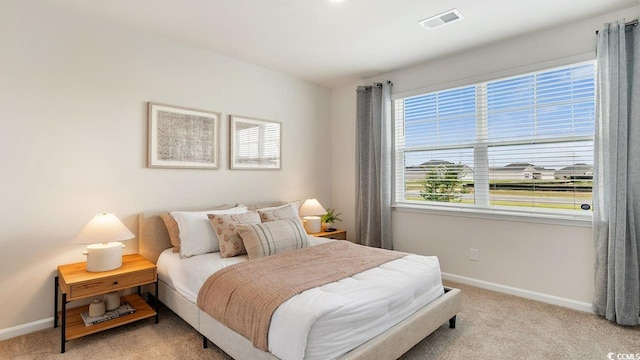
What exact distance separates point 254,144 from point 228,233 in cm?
143

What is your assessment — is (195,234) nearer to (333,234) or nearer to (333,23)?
(333,234)

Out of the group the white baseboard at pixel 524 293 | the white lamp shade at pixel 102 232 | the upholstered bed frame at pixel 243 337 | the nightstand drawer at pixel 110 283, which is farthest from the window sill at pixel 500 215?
the white lamp shade at pixel 102 232

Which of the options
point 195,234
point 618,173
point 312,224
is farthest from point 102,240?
point 618,173

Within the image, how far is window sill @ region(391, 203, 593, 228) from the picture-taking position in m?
2.89

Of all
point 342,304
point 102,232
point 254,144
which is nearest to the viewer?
point 342,304

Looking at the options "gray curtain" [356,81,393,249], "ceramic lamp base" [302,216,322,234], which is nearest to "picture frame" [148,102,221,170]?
"ceramic lamp base" [302,216,322,234]

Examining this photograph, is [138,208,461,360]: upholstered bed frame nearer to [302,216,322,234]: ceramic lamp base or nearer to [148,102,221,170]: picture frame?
[148,102,221,170]: picture frame

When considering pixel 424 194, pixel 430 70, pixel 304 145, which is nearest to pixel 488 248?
pixel 424 194

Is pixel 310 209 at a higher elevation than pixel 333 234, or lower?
higher

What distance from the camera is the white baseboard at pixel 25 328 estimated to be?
2396mm

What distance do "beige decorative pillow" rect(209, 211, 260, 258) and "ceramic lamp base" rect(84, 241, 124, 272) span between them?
0.76m

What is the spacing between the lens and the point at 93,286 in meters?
2.32

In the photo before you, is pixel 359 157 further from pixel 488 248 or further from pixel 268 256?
pixel 268 256

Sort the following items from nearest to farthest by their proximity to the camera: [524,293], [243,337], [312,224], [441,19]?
[243,337], [441,19], [524,293], [312,224]
